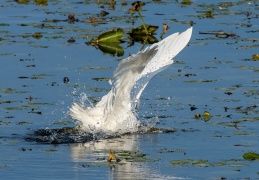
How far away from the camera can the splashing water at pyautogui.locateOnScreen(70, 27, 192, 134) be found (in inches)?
409

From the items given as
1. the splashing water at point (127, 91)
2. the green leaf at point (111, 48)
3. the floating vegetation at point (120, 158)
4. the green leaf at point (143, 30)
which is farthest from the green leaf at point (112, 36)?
the floating vegetation at point (120, 158)

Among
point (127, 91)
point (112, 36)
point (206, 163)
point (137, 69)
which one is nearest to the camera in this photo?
point (206, 163)

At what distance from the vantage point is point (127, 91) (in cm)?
1073

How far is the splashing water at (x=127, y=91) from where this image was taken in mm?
10391

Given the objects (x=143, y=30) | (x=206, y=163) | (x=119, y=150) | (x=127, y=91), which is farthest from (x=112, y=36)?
(x=206, y=163)

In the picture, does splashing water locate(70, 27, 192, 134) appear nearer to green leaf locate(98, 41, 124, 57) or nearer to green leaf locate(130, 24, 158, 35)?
green leaf locate(98, 41, 124, 57)

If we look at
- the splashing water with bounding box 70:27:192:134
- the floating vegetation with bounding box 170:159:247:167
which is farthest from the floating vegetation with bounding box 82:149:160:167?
the splashing water with bounding box 70:27:192:134

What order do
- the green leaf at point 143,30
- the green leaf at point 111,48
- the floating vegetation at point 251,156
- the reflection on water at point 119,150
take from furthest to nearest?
1. the green leaf at point 143,30
2. the green leaf at point 111,48
3. the floating vegetation at point 251,156
4. the reflection on water at point 119,150

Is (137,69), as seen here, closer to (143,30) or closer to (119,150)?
(119,150)

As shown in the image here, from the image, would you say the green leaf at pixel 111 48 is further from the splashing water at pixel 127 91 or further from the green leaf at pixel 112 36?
the splashing water at pixel 127 91

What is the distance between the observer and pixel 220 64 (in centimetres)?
1406

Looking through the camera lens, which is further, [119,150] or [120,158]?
[119,150]

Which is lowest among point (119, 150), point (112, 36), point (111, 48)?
point (119, 150)

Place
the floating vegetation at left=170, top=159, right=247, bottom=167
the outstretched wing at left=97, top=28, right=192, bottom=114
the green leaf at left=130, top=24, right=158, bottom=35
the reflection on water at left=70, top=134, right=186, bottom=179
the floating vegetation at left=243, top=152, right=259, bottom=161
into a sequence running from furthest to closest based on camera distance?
the green leaf at left=130, top=24, right=158, bottom=35 → the outstretched wing at left=97, top=28, right=192, bottom=114 → the floating vegetation at left=243, top=152, right=259, bottom=161 → the floating vegetation at left=170, top=159, right=247, bottom=167 → the reflection on water at left=70, top=134, right=186, bottom=179
